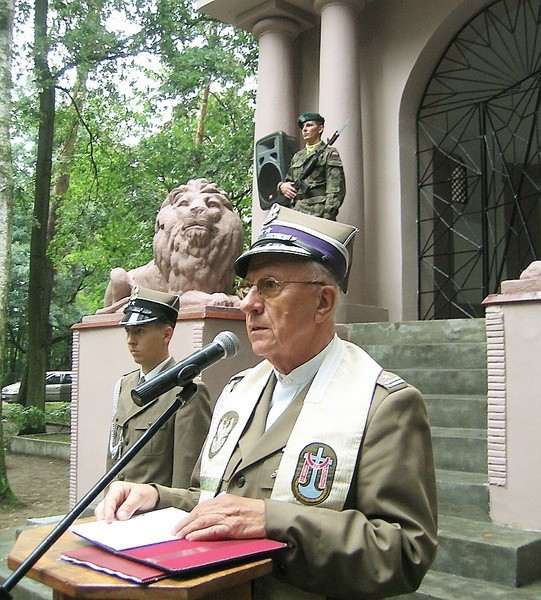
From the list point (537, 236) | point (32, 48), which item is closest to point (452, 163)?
point (537, 236)

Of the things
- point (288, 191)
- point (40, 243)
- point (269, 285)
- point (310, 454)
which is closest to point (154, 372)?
point (269, 285)

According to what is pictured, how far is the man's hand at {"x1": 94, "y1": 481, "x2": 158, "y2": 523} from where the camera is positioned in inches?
76.5

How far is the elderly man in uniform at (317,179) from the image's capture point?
815cm

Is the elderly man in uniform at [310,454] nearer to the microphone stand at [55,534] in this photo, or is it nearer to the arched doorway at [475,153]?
the microphone stand at [55,534]

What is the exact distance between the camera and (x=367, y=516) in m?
1.84

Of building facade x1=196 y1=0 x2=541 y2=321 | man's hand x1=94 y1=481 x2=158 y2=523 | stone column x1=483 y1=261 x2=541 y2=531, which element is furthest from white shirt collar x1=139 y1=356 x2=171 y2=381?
building facade x1=196 y1=0 x2=541 y2=321

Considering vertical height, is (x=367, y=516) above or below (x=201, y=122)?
below

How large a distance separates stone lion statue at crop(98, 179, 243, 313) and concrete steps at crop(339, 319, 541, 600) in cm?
170

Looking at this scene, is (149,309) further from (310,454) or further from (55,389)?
(55,389)

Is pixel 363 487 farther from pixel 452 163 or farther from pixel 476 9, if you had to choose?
pixel 452 163

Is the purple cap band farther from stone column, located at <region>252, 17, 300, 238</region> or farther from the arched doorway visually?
stone column, located at <region>252, 17, 300, 238</region>

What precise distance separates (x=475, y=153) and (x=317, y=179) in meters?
5.33

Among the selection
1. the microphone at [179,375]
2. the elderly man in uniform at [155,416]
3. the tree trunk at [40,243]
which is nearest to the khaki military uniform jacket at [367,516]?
the microphone at [179,375]

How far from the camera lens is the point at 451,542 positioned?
4.27m
